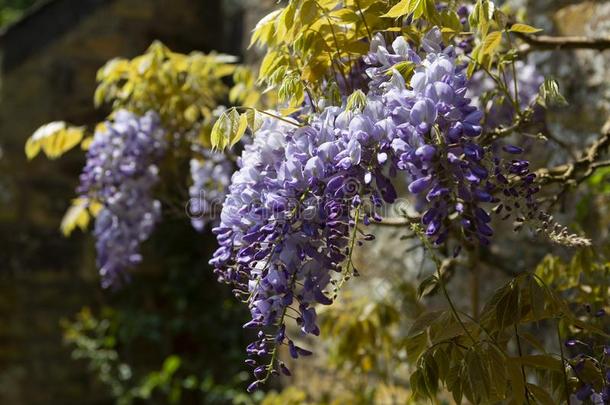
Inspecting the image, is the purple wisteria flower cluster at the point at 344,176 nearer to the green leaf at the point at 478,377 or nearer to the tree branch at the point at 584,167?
the green leaf at the point at 478,377

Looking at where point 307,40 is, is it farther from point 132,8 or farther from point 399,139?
point 132,8

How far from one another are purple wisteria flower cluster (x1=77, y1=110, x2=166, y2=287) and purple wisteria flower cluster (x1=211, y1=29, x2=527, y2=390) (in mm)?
823

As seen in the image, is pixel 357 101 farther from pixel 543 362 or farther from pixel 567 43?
pixel 567 43

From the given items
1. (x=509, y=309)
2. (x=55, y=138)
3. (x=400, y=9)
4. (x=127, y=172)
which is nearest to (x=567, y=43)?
(x=400, y=9)

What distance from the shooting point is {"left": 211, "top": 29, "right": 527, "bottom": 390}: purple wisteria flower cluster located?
1.17 meters

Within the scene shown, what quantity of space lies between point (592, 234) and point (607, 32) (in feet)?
1.95

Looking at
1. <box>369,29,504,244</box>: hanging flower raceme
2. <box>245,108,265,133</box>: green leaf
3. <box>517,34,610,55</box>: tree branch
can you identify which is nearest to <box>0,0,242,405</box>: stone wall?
<box>517,34,610,55</box>: tree branch

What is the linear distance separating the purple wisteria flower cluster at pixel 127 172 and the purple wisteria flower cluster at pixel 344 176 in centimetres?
82

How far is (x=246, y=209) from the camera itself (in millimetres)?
1304

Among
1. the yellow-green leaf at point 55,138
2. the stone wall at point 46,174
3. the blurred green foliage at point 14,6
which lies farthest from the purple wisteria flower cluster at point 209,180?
the blurred green foliage at point 14,6

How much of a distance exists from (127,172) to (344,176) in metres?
1.04

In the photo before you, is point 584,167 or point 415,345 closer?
point 415,345

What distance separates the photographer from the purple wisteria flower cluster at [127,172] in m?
2.11

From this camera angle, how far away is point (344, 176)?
122cm
